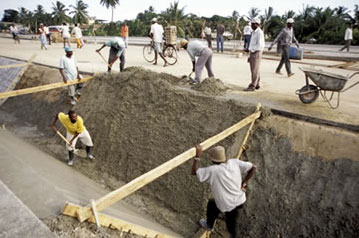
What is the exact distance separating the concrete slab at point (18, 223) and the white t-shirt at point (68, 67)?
5287 mm

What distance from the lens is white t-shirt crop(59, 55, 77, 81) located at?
673cm

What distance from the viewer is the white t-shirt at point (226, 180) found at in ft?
9.66

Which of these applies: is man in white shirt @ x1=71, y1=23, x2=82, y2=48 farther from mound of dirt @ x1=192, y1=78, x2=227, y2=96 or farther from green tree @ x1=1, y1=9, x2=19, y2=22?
green tree @ x1=1, y1=9, x2=19, y2=22

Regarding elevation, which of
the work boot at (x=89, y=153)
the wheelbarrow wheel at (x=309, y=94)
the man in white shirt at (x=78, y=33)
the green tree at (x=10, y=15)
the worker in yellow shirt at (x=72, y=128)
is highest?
the green tree at (x=10, y=15)

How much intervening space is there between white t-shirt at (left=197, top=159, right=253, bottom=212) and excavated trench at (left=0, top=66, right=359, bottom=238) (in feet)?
3.38

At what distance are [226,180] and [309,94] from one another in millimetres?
3540

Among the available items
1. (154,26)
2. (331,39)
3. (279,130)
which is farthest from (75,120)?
(331,39)

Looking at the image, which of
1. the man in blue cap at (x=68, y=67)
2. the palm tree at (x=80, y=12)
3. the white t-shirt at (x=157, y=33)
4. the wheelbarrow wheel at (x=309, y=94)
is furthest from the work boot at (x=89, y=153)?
the palm tree at (x=80, y=12)

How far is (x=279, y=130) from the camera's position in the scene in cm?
450

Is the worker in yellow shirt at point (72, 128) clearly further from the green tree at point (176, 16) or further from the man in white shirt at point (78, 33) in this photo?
the green tree at point (176, 16)

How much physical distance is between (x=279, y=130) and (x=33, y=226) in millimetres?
3952

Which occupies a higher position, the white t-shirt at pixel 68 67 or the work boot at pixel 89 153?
the white t-shirt at pixel 68 67

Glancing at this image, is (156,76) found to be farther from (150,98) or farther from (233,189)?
(233,189)

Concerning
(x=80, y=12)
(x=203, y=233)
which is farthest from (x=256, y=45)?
(x=80, y=12)
